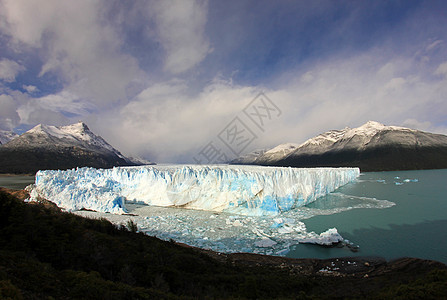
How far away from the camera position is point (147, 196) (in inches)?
695

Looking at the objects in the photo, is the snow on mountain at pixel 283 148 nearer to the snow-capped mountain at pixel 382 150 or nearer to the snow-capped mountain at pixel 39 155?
the snow-capped mountain at pixel 382 150

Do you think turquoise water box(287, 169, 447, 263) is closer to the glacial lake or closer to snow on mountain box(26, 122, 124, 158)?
the glacial lake

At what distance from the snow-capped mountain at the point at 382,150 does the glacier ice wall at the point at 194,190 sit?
6586 cm

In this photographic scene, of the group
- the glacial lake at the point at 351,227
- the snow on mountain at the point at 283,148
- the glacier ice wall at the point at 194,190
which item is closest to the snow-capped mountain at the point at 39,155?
the glacier ice wall at the point at 194,190

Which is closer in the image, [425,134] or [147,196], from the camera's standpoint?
[147,196]

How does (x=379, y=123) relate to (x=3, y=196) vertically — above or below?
above

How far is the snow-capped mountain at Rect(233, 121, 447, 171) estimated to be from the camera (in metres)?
66.2

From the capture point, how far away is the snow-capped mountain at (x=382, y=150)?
2606 inches

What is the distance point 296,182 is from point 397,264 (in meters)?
9.96

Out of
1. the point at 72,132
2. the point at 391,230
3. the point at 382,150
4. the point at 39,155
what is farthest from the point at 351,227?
the point at 72,132

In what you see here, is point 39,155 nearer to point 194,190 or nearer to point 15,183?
point 15,183

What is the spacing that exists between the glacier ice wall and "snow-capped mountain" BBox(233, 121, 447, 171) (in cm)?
6586

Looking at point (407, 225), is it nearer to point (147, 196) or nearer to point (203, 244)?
point (203, 244)

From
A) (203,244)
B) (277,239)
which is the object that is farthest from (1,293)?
(277,239)
